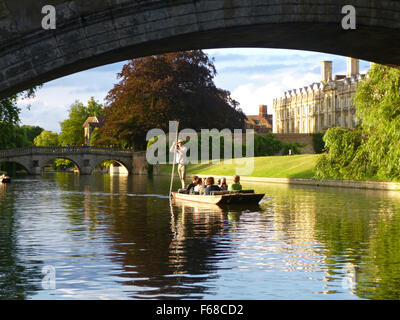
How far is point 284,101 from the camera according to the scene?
13538cm

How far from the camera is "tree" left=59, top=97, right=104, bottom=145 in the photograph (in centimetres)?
11756

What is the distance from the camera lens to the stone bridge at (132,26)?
6.48 meters

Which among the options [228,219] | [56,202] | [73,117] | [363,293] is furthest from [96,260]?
[73,117]

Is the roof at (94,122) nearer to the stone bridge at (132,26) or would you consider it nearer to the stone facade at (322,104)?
the stone facade at (322,104)

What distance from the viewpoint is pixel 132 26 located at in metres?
6.65

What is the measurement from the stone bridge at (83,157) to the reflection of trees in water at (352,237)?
5030 centimetres

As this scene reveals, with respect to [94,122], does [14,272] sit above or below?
below

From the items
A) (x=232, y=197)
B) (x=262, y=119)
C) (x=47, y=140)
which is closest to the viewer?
(x=232, y=197)

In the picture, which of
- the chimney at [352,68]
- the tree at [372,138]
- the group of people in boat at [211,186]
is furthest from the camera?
the chimney at [352,68]

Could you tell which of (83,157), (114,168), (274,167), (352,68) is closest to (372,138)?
(274,167)

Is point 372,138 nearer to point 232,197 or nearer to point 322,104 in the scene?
point 232,197

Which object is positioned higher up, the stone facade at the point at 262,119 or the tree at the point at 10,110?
the stone facade at the point at 262,119

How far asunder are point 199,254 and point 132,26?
533 centimetres

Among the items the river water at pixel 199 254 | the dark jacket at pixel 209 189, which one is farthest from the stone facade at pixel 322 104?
the river water at pixel 199 254
